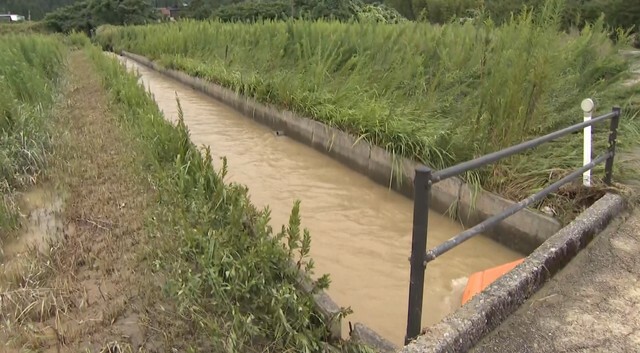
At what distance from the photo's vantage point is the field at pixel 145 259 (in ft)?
7.70

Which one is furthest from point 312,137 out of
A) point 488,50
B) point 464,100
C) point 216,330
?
point 216,330

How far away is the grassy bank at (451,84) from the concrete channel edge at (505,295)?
109 centimetres

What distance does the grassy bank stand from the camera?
14.6ft

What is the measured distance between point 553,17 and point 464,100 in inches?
63.6

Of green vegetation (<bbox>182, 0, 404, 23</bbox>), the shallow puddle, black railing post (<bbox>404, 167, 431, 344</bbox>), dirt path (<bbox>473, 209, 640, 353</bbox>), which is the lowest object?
dirt path (<bbox>473, 209, 640, 353</bbox>)

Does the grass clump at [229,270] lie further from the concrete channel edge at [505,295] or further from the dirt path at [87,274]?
the concrete channel edge at [505,295]

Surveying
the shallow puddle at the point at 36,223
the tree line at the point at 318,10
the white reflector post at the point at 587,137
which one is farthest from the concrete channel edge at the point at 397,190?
the tree line at the point at 318,10

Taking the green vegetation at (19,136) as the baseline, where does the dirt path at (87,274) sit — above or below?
below

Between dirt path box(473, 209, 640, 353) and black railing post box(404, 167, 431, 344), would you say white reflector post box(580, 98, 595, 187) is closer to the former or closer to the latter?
dirt path box(473, 209, 640, 353)

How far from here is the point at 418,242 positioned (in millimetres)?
2006

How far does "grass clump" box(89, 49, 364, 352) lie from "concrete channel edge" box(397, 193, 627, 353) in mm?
569

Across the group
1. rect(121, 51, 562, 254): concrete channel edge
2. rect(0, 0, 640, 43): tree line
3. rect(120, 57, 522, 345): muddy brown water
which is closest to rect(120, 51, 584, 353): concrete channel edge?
rect(121, 51, 562, 254): concrete channel edge

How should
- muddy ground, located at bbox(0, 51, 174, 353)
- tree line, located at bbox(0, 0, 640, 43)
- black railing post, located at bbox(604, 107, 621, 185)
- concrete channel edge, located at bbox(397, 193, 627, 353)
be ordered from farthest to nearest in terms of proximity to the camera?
tree line, located at bbox(0, 0, 640, 43)
black railing post, located at bbox(604, 107, 621, 185)
muddy ground, located at bbox(0, 51, 174, 353)
concrete channel edge, located at bbox(397, 193, 627, 353)

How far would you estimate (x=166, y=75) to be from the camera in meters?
16.0
